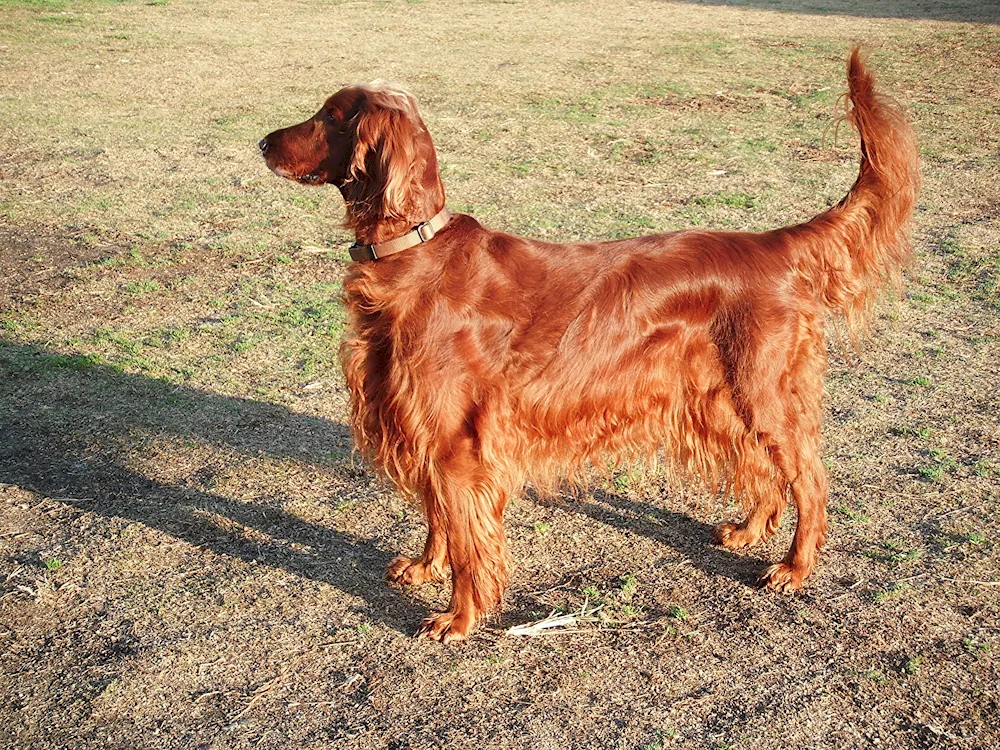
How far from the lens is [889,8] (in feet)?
64.0

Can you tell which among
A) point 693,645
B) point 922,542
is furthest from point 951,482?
point 693,645

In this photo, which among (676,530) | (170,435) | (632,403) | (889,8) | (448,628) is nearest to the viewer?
(448,628)

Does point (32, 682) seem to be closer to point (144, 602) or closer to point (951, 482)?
point (144, 602)

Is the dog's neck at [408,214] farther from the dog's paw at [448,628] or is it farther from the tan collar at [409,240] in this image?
the dog's paw at [448,628]

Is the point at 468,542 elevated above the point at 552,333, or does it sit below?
below

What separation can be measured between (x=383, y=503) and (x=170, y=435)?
1.25m

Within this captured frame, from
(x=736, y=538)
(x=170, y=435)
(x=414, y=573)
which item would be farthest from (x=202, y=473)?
(x=736, y=538)

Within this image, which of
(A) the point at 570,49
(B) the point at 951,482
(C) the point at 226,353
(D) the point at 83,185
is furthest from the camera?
(A) the point at 570,49

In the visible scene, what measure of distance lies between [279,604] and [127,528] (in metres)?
0.88

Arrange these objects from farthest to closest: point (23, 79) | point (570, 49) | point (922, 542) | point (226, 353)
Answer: point (570, 49), point (23, 79), point (226, 353), point (922, 542)

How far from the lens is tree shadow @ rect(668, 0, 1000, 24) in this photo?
1814cm

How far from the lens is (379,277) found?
11.8 feet

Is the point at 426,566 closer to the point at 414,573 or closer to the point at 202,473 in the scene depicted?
the point at 414,573

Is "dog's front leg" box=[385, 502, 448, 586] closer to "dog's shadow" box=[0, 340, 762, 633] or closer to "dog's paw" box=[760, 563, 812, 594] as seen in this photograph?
"dog's shadow" box=[0, 340, 762, 633]
